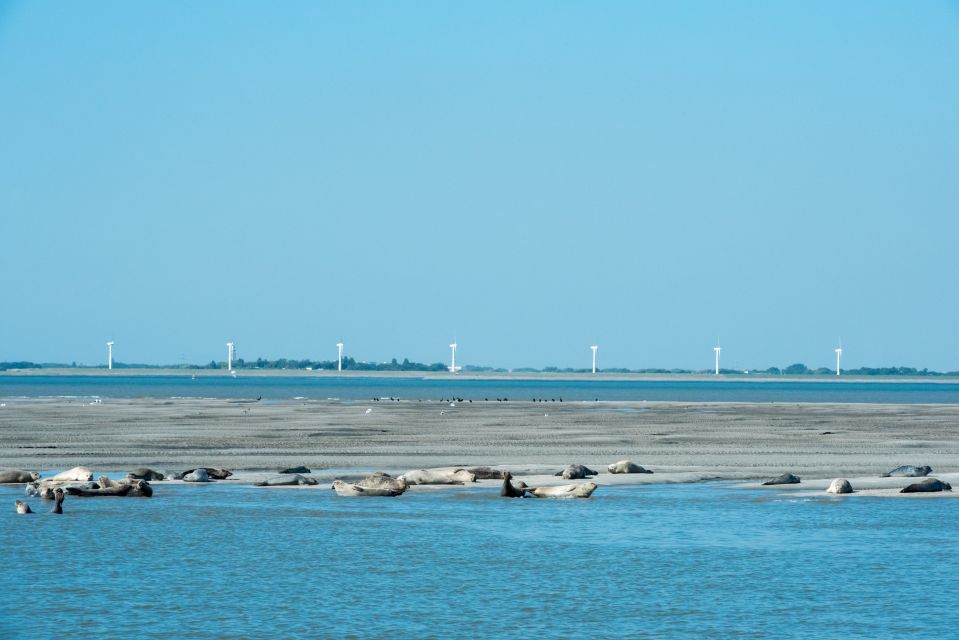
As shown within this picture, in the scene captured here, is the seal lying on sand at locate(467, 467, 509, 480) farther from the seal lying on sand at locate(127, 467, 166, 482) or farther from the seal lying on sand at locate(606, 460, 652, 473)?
the seal lying on sand at locate(127, 467, 166, 482)

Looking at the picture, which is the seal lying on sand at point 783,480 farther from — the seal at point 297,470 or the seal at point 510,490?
the seal at point 297,470

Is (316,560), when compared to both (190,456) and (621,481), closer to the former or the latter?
(621,481)

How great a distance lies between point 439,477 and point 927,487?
959cm

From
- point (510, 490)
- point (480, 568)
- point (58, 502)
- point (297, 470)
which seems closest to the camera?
point (480, 568)

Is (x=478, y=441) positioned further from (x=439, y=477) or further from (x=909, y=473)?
(x=909, y=473)

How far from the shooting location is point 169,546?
1800 centimetres

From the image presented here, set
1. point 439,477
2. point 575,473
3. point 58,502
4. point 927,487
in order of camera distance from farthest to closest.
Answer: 1. point 575,473
2. point 439,477
3. point 927,487
4. point 58,502

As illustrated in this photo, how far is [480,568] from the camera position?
16500 millimetres

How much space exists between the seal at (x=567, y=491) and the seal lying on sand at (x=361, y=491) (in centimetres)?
265

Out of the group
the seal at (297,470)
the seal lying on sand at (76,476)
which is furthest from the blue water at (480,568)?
the seal at (297,470)

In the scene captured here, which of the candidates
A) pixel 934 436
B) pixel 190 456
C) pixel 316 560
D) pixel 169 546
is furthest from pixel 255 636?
pixel 934 436

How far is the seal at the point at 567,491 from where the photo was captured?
2400cm

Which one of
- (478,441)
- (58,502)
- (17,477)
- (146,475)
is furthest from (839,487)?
(478,441)

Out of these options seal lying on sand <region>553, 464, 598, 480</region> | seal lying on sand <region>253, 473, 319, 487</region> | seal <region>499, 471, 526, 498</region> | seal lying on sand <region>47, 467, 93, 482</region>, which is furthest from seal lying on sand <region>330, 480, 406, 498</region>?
seal lying on sand <region>47, 467, 93, 482</region>
